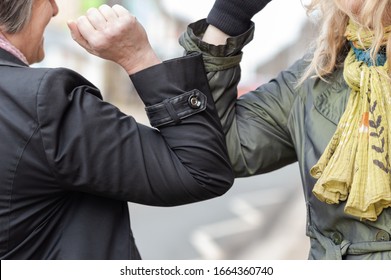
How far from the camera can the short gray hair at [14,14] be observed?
2066mm

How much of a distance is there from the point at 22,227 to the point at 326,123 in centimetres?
104

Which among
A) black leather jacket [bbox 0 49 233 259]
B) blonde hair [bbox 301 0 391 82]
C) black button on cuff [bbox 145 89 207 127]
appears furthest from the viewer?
blonde hair [bbox 301 0 391 82]

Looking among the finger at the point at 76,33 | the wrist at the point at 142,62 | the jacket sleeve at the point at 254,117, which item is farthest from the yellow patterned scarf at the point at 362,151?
the finger at the point at 76,33

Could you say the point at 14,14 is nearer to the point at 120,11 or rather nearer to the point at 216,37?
A: the point at 120,11

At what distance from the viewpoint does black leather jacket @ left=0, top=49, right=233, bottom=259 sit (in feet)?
6.54

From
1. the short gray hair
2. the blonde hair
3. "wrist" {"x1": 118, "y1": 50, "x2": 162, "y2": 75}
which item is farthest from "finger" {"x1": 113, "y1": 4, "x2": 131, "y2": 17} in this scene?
the blonde hair

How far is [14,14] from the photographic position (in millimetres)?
2094

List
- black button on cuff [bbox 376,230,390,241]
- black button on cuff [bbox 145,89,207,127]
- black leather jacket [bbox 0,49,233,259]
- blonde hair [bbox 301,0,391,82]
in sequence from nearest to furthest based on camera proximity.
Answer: black leather jacket [bbox 0,49,233,259] < black button on cuff [bbox 145,89,207,127] < black button on cuff [bbox 376,230,390,241] < blonde hair [bbox 301,0,391,82]

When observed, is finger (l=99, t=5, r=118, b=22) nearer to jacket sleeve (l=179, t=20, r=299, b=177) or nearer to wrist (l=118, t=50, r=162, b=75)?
wrist (l=118, t=50, r=162, b=75)

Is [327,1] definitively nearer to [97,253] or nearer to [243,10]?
[243,10]

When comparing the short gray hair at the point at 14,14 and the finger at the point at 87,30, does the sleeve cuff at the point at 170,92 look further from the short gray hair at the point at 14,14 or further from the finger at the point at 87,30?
the short gray hair at the point at 14,14

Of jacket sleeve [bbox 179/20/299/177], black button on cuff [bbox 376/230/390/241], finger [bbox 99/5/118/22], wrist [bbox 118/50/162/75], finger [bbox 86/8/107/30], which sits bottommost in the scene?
black button on cuff [bbox 376/230/390/241]

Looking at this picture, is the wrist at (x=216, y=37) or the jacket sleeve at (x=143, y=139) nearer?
the jacket sleeve at (x=143, y=139)

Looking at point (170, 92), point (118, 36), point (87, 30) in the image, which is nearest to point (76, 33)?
point (87, 30)
